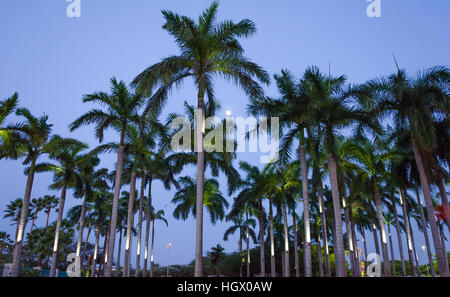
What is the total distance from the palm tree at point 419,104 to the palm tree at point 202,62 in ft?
22.4

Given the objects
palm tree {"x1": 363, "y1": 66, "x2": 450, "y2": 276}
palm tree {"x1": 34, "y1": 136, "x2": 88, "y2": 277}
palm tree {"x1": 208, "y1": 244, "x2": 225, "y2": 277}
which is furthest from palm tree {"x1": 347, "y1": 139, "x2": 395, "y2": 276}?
palm tree {"x1": 208, "y1": 244, "x2": 225, "y2": 277}

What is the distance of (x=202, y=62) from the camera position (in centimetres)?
1645

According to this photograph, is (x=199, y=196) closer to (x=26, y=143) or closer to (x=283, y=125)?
(x=283, y=125)

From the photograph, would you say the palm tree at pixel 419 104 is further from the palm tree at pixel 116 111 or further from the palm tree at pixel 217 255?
the palm tree at pixel 217 255

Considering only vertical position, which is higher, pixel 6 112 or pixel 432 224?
pixel 6 112

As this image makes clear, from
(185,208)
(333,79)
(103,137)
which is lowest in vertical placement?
(185,208)

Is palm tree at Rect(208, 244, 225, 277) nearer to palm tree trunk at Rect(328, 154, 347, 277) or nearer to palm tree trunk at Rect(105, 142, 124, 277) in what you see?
palm tree trunk at Rect(105, 142, 124, 277)

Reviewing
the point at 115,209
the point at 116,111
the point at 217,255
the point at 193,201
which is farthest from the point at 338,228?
the point at 217,255

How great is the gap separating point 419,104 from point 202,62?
11744 mm

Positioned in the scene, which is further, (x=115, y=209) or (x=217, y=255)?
(x=217, y=255)
